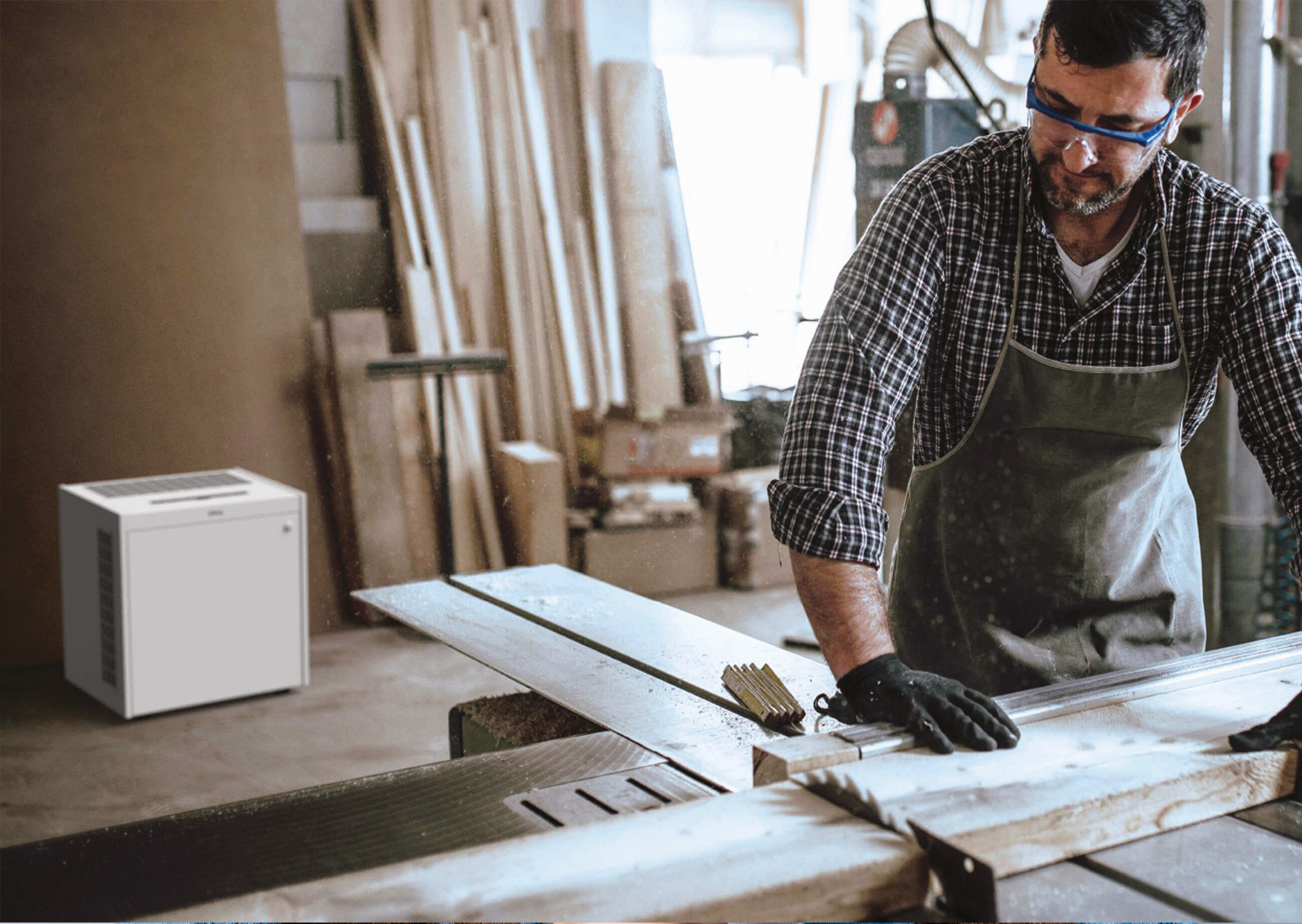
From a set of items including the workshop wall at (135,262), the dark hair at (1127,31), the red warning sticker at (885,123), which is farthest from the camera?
the red warning sticker at (885,123)

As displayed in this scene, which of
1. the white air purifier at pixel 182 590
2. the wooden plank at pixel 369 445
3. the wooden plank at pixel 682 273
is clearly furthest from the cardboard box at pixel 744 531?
the white air purifier at pixel 182 590

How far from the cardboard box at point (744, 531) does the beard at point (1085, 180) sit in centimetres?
293

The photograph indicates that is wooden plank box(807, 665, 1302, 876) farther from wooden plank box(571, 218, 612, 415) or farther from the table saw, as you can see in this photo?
wooden plank box(571, 218, 612, 415)

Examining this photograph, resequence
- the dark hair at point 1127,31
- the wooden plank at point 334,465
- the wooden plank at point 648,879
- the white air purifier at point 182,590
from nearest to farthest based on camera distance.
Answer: the wooden plank at point 648,879 → the dark hair at point 1127,31 → the white air purifier at point 182,590 → the wooden plank at point 334,465

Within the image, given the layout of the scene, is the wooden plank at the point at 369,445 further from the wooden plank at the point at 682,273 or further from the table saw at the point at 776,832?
the table saw at the point at 776,832

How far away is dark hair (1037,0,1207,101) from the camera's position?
1277 millimetres

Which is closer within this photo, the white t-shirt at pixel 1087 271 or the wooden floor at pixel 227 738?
the white t-shirt at pixel 1087 271

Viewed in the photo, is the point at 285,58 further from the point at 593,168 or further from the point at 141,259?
the point at 593,168

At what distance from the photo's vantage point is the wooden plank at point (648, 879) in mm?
874

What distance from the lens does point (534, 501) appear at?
13.6ft

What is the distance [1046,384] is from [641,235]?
3019mm

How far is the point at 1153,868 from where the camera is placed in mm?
991

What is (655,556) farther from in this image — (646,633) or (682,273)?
(646,633)

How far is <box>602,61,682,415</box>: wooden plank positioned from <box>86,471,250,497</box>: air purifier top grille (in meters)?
1.30
